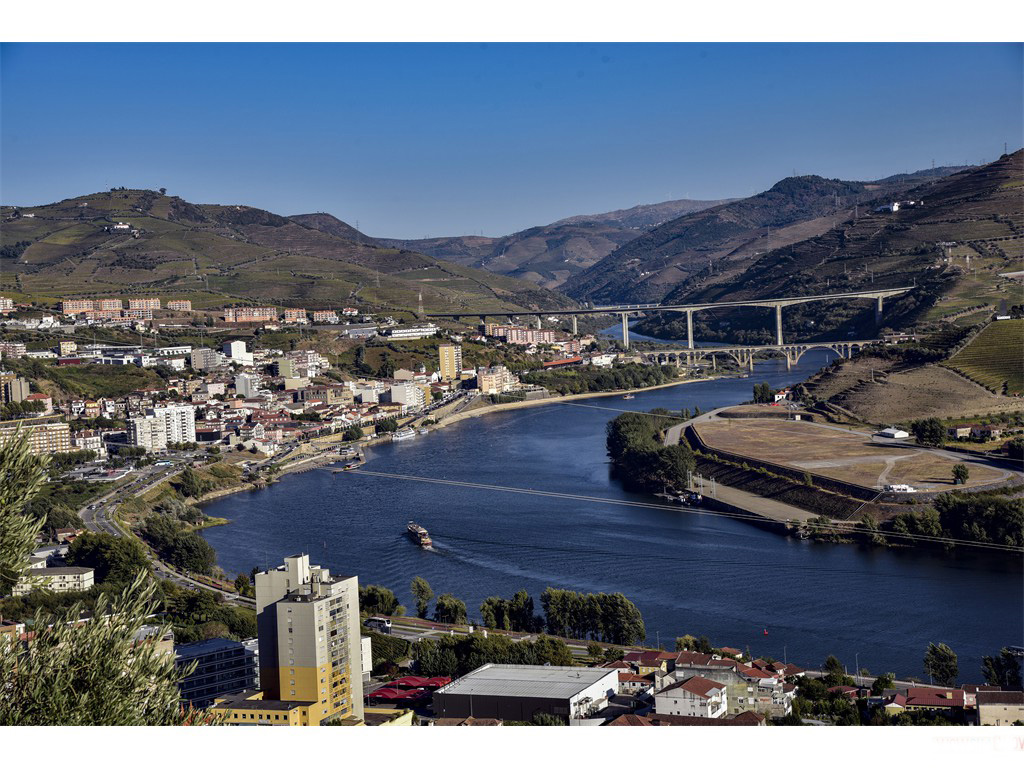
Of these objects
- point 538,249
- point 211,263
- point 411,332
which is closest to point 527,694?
point 411,332

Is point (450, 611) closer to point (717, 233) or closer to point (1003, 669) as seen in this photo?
point (1003, 669)

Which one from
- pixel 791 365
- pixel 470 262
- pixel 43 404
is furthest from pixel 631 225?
pixel 43 404

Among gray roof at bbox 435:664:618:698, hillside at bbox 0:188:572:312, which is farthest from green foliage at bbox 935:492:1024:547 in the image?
hillside at bbox 0:188:572:312

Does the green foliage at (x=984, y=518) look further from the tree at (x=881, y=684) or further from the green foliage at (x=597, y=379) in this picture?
the green foliage at (x=597, y=379)

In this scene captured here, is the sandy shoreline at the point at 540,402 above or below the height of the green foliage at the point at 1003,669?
above

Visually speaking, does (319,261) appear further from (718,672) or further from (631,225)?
(631,225)

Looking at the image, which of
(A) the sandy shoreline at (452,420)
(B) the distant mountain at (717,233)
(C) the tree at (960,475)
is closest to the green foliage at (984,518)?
(C) the tree at (960,475)
